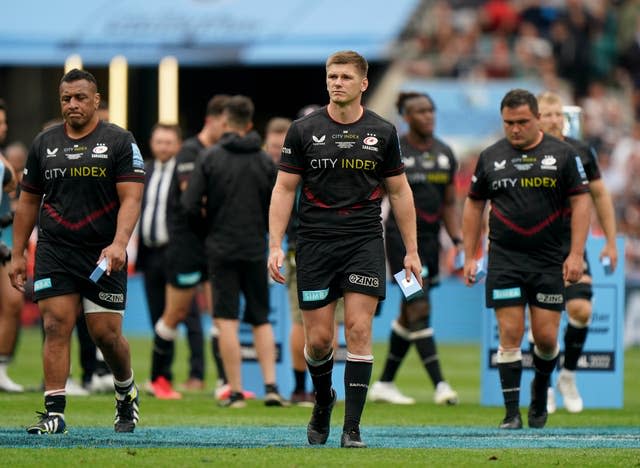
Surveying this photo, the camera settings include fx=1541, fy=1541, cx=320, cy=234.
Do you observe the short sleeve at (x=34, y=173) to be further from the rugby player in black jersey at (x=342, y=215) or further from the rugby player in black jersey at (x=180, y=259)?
the rugby player in black jersey at (x=180, y=259)

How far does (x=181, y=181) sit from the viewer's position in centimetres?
1402

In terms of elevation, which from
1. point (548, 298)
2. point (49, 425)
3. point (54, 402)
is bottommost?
point (49, 425)

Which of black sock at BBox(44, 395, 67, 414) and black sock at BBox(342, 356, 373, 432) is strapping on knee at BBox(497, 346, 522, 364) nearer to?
black sock at BBox(342, 356, 373, 432)

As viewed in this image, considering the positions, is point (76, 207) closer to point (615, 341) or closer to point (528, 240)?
point (528, 240)

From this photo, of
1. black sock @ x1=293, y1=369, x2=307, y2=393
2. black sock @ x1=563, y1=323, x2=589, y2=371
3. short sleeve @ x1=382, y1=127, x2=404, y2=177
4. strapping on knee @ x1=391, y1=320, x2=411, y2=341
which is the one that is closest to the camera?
short sleeve @ x1=382, y1=127, x2=404, y2=177

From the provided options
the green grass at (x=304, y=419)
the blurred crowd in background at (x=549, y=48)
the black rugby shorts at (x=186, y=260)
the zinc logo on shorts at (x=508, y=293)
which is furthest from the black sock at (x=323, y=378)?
the blurred crowd in background at (x=549, y=48)

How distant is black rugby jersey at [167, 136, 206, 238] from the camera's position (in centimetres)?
1397

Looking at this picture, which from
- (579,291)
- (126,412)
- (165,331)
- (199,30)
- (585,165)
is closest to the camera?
(126,412)

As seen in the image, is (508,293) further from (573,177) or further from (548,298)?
(573,177)

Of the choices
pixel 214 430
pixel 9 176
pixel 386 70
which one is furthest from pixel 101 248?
pixel 386 70

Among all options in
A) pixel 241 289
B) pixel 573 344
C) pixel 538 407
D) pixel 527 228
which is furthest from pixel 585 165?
pixel 241 289

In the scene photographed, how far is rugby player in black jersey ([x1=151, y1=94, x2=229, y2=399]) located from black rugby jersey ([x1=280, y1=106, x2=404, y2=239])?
4374 mm

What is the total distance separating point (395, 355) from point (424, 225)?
48.3 inches

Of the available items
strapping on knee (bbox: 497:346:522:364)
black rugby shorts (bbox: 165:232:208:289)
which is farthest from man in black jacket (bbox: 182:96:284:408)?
strapping on knee (bbox: 497:346:522:364)
